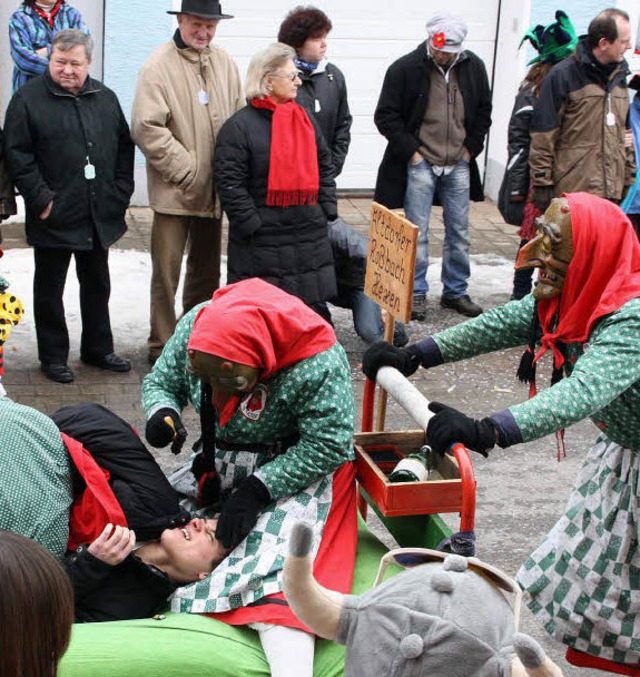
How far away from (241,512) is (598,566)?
46.1 inches

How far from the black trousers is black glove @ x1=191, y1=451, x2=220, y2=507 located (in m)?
3.27

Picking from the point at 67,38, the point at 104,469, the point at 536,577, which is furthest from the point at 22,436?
the point at 67,38

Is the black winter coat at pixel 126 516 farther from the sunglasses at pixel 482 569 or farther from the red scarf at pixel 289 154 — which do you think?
the red scarf at pixel 289 154

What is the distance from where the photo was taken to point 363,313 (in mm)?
7441

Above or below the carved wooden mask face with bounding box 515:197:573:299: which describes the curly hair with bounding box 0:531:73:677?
below

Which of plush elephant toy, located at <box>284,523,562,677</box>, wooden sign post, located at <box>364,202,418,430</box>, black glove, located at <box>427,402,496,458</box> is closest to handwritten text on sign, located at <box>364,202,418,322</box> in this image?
wooden sign post, located at <box>364,202,418,430</box>

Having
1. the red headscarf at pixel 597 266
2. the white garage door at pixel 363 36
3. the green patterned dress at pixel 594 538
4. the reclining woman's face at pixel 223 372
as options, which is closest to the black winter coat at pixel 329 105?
the white garage door at pixel 363 36

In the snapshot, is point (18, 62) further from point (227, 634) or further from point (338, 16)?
point (227, 634)

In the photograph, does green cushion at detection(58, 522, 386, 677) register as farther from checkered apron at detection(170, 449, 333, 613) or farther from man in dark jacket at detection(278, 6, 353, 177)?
man in dark jacket at detection(278, 6, 353, 177)

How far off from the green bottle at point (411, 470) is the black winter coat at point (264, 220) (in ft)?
10.3

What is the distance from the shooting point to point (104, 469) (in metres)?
3.55

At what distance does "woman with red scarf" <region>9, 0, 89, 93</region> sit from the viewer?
7605 mm

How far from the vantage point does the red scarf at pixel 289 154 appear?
6.59 meters

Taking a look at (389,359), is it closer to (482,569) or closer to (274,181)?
(482,569)
